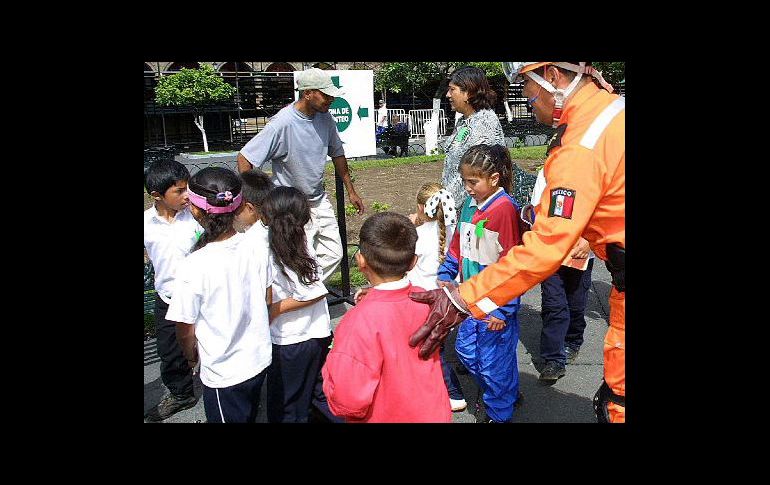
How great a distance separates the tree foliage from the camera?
1883cm

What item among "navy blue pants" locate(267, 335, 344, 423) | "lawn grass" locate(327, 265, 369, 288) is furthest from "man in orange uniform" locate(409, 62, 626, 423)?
"lawn grass" locate(327, 265, 369, 288)

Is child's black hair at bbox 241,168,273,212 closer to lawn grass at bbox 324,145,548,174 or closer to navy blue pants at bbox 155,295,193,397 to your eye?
navy blue pants at bbox 155,295,193,397

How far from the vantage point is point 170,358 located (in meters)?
3.49

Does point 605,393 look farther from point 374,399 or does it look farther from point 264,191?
point 264,191

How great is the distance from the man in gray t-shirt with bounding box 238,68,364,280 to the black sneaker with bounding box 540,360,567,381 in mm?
1905

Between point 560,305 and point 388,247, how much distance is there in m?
2.09

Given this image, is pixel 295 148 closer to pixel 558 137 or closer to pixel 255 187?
pixel 255 187

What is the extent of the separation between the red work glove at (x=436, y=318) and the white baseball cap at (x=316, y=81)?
8.43 ft

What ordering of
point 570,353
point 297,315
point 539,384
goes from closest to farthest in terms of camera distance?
point 297,315 < point 539,384 < point 570,353

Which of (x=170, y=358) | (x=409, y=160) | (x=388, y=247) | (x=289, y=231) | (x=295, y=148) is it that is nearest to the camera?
(x=388, y=247)

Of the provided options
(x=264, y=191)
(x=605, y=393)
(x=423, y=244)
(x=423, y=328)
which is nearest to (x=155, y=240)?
(x=264, y=191)

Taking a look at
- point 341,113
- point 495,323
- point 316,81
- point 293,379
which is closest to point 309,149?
point 316,81

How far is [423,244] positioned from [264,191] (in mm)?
1159
